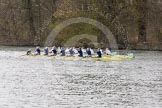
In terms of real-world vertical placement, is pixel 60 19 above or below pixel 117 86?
above

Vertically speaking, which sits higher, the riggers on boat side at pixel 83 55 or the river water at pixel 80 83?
the riggers on boat side at pixel 83 55

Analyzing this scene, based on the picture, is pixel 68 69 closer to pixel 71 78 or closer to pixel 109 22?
pixel 71 78

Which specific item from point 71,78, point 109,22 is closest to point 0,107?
point 71,78

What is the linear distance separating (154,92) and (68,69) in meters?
16.3

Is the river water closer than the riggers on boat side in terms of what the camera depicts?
Yes

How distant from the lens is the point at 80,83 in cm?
4381

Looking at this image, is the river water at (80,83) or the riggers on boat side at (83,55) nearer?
the river water at (80,83)

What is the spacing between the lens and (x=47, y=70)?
54156mm

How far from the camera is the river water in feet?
116

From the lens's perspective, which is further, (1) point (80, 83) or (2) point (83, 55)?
(2) point (83, 55)

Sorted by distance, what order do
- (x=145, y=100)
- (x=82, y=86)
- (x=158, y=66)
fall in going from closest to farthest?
(x=145, y=100) < (x=82, y=86) < (x=158, y=66)

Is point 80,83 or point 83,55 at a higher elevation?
point 83,55

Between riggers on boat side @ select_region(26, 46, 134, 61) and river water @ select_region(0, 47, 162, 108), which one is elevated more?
riggers on boat side @ select_region(26, 46, 134, 61)

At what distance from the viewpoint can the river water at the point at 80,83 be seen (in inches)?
1398
